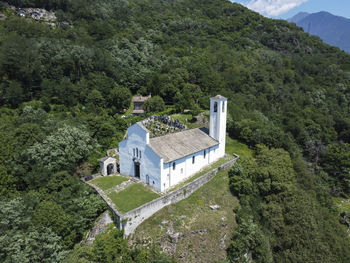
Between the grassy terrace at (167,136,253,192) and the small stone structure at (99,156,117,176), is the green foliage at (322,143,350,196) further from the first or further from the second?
the small stone structure at (99,156,117,176)

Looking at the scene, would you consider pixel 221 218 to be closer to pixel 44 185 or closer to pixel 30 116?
pixel 44 185

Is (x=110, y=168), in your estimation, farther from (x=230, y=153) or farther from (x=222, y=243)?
(x=230, y=153)

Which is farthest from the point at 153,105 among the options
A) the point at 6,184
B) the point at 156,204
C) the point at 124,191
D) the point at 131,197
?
the point at 6,184

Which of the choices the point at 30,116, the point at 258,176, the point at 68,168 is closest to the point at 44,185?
the point at 68,168

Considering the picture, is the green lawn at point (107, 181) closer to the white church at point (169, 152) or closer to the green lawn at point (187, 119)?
the white church at point (169, 152)

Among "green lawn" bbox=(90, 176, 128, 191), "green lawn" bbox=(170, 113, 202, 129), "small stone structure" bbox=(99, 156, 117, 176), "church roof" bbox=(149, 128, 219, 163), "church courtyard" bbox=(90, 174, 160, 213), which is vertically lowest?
"green lawn" bbox=(90, 176, 128, 191)

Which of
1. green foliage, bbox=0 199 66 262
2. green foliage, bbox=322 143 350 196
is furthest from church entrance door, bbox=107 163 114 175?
green foliage, bbox=322 143 350 196

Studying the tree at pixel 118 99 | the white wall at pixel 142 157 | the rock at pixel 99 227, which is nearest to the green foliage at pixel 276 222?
the white wall at pixel 142 157
